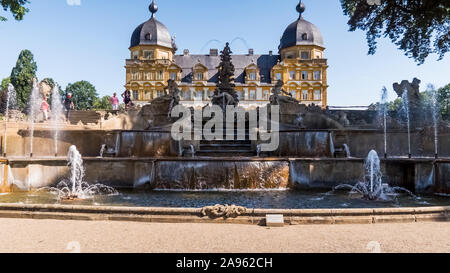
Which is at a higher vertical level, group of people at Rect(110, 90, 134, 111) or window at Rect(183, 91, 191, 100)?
window at Rect(183, 91, 191, 100)

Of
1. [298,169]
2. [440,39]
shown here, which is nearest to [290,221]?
[298,169]

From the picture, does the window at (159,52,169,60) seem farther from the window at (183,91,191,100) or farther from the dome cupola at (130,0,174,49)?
the window at (183,91,191,100)

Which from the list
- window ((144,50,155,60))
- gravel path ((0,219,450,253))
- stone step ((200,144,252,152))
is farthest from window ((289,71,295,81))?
gravel path ((0,219,450,253))

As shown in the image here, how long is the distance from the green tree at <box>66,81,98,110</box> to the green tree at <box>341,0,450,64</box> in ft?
280

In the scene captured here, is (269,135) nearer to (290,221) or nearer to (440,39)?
(290,221)

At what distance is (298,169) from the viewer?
1168 centimetres

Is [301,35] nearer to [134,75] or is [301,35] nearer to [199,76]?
[199,76]

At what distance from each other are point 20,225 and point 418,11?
24055 mm

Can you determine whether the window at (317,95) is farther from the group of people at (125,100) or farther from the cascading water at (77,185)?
the cascading water at (77,185)

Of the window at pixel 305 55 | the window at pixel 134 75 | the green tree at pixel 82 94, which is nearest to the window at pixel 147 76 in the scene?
the window at pixel 134 75

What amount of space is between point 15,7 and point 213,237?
48.1 feet

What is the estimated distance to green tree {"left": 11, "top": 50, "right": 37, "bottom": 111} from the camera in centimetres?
7231

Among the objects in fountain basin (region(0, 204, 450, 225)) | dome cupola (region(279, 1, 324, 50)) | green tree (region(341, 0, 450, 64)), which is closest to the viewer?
fountain basin (region(0, 204, 450, 225))

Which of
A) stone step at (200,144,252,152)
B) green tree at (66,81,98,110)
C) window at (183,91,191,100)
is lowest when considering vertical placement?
stone step at (200,144,252,152)
